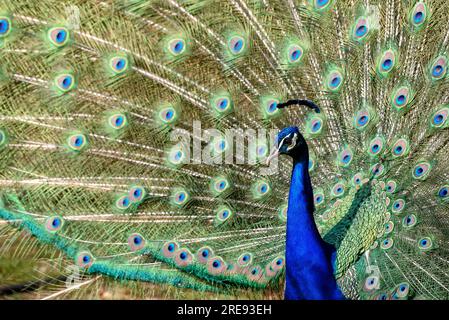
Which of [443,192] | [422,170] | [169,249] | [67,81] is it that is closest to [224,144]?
[169,249]

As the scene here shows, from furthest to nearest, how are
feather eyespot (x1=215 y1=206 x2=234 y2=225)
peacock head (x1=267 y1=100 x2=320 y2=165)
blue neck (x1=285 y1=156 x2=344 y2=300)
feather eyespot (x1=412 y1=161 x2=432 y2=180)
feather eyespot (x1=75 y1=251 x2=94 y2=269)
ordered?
feather eyespot (x1=412 y1=161 x2=432 y2=180), feather eyespot (x1=215 y1=206 x2=234 y2=225), feather eyespot (x1=75 y1=251 x2=94 y2=269), blue neck (x1=285 y1=156 x2=344 y2=300), peacock head (x1=267 y1=100 x2=320 y2=165)

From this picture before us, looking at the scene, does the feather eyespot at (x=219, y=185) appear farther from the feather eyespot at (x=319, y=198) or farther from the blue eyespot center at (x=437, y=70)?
the blue eyespot center at (x=437, y=70)

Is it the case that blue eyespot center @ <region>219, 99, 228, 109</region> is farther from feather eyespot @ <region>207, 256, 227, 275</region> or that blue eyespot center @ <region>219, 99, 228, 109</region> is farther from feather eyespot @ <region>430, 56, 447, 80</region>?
feather eyespot @ <region>430, 56, 447, 80</region>

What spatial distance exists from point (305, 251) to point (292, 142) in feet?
1.37

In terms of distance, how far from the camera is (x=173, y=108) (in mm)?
2523

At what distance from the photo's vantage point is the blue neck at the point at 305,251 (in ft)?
7.68

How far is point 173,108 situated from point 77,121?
37 cm

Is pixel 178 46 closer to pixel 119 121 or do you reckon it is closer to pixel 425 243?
pixel 119 121

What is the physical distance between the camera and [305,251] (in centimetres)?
238

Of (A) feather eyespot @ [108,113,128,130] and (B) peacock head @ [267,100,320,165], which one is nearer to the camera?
(B) peacock head @ [267,100,320,165]

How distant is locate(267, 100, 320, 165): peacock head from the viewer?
87.9 inches

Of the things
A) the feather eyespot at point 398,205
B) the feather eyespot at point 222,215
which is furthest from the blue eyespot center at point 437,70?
the feather eyespot at point 222,215

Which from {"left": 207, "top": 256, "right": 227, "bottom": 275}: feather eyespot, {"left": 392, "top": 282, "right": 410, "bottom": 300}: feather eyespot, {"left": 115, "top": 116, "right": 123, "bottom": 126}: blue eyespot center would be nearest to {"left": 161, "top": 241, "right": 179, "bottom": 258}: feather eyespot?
{"left": 207, "top": 256, "right": 227, "bottom": 275}: feather eyespot
